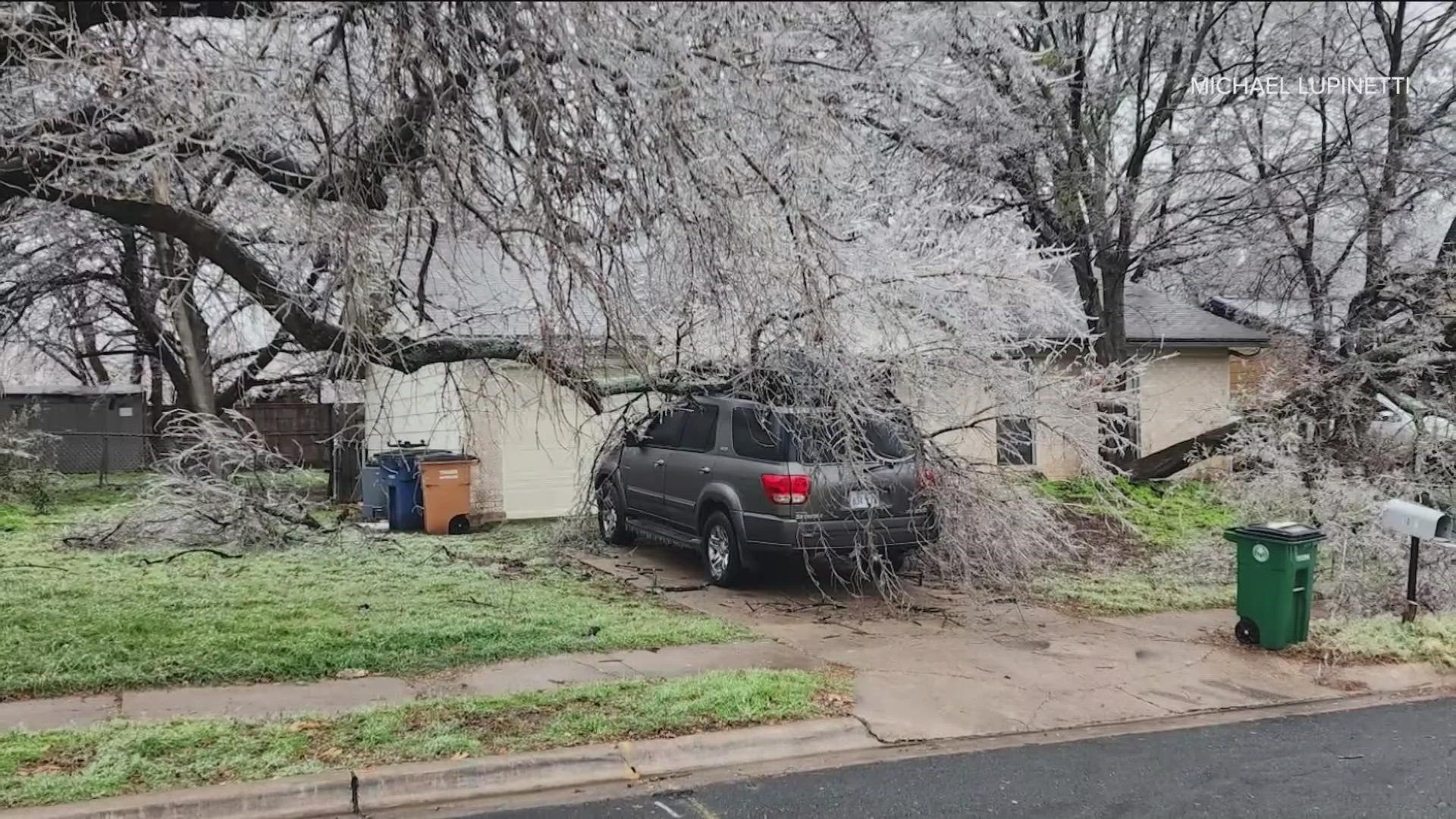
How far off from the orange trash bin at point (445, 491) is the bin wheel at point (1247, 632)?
9213mm

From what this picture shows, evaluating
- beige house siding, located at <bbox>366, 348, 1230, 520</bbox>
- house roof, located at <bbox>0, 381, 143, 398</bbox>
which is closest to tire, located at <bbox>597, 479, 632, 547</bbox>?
beige house siding, located at <bbox>366, 348, 1230, 520</bbox>

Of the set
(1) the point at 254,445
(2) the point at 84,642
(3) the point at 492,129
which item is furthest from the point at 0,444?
(3) the point at 492,129

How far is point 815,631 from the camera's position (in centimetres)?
825

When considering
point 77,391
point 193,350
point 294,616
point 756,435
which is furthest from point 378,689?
point 77,391

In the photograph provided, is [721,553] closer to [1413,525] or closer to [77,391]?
[1413,525]

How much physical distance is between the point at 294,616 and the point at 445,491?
5.44 m

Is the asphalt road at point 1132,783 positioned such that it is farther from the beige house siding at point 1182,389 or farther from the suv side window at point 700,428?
the beige house siding at point 1182,389

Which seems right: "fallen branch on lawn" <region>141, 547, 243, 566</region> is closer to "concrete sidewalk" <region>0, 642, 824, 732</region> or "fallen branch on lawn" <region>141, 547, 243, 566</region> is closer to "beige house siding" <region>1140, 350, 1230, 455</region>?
"concrete sidewalk" <region>0, 642, 824, 732</region>

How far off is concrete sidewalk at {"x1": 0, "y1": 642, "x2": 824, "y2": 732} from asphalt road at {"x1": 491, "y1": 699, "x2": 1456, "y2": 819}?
1669mm

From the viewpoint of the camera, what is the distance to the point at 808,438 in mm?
8812

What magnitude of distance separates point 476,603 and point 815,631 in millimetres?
2852

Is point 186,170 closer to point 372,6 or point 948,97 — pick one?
point 372,6

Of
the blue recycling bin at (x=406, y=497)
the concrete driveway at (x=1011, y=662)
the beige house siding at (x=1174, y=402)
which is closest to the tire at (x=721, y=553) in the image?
the concrete driveway at (x=1011, y=662)

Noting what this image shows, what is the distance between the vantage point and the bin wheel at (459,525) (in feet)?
44.6
